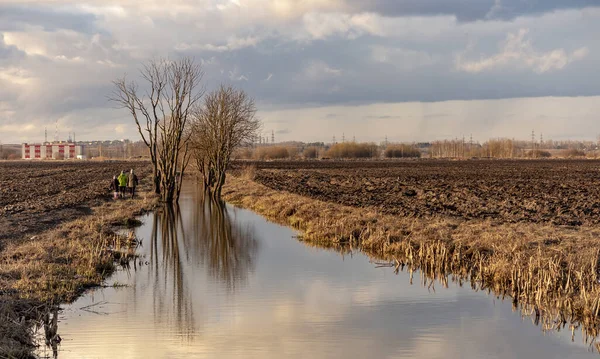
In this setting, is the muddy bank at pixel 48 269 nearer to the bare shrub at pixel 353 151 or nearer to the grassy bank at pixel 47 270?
the grassy bank at pixel 47 270

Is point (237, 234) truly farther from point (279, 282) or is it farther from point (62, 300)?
point (62, 300)

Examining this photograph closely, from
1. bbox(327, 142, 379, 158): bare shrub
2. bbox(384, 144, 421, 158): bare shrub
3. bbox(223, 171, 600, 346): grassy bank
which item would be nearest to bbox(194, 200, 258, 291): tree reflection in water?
bbox(223, 171, 600, 346): grassy bank

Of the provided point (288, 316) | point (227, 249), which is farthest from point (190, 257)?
point (288, 316)

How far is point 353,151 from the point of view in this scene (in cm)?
15775

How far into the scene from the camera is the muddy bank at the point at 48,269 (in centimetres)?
998

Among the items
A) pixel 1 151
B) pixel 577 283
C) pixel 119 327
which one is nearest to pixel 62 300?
pixel 119 327

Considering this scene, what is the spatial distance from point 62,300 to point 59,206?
718 inches

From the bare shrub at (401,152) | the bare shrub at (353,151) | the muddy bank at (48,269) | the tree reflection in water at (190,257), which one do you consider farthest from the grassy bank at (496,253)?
the bare shrub at (401,152)

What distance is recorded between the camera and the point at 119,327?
11.3 meters

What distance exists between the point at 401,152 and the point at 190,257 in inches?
5820

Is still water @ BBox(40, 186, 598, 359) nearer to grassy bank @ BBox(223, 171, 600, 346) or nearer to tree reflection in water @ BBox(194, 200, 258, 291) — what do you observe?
tree reflection in water @ BBox(194, 200, 258, 291)

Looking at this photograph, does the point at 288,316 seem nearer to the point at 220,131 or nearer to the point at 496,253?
the point at 496,253

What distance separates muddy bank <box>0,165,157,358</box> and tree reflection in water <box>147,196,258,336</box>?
Answer: 1.22m

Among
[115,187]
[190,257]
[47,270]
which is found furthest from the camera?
[115,187]
